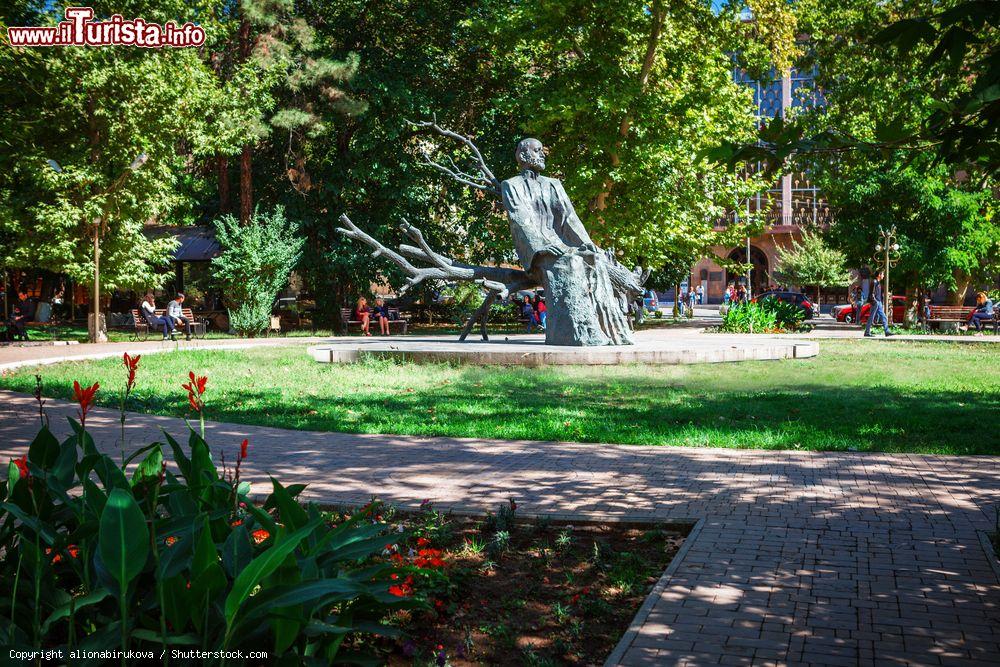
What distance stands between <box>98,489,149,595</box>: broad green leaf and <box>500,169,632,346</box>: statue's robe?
13.1 meters

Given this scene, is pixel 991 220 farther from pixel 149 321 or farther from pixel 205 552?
pixel 205 552

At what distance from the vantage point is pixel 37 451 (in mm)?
3490

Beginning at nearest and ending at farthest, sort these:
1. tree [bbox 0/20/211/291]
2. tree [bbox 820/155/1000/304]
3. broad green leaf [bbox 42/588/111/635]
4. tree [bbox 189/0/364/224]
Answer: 1. broad green leaf [bbox 42/588/111/635]
2. tree [bbox 0/20/211/291]
3. tree [bbox 189/0/364/224]
4. tree [bbox 820/155/1000/304]

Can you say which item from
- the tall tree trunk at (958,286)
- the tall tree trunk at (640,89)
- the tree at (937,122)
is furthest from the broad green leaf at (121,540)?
the tall tree trunk at (958,286)

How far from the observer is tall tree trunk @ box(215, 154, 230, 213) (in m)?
31.8

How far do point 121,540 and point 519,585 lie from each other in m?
2.08

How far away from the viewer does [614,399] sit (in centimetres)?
1091

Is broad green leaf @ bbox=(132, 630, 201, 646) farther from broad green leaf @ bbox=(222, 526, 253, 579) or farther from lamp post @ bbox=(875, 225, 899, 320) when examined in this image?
lamp post @ bbox=(875, 225, 899, 320)

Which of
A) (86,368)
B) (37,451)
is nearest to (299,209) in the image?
(86,368)

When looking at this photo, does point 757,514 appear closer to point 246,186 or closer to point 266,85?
point 266,85

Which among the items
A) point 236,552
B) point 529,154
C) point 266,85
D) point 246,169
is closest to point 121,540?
point 236,552

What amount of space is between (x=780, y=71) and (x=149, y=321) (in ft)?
71.2

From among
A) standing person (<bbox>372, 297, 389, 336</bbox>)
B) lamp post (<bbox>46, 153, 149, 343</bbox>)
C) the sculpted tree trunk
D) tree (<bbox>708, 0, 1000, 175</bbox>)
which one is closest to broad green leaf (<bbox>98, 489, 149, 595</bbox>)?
tree (<bbox>708, 0, 1000, 175</bbox>)

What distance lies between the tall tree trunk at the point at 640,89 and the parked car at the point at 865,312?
11852mm
